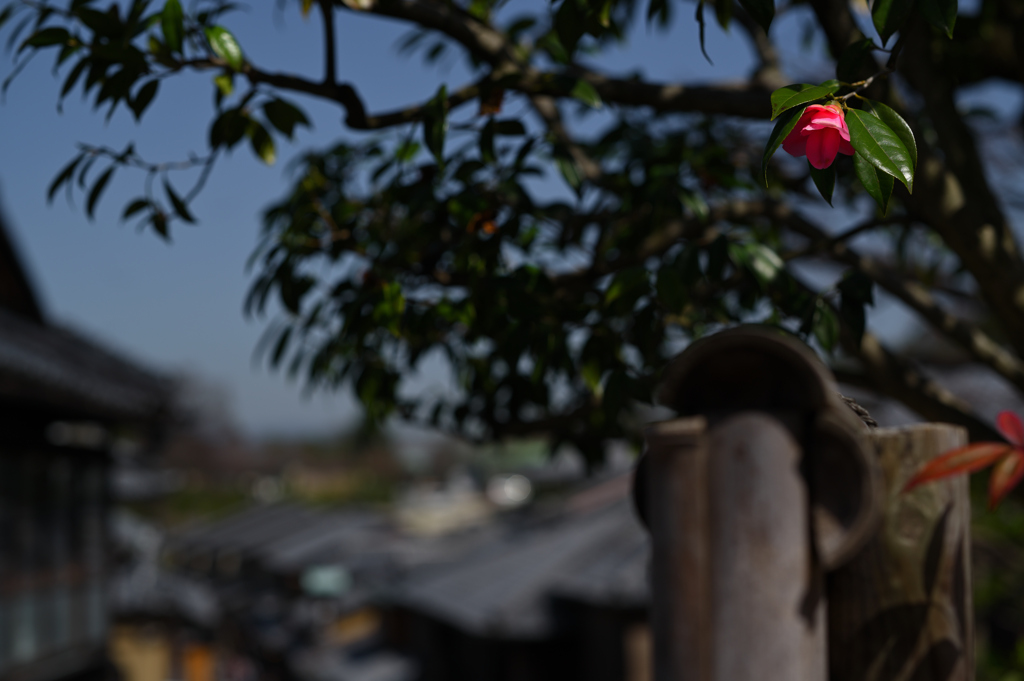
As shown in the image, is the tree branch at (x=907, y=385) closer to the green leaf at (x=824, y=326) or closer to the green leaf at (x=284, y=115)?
the green leaf at (x=824, y=326)

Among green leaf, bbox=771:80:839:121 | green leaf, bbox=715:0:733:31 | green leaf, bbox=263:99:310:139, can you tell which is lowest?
green leaf, bbox=263:99:310:139

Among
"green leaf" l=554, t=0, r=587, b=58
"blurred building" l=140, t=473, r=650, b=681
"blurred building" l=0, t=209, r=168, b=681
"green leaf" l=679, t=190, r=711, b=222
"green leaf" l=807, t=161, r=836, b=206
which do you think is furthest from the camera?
"blurred building" l=140, t=473, r=650, b=681

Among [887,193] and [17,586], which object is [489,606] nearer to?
[17,586]

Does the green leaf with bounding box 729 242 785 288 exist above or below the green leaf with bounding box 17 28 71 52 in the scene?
below

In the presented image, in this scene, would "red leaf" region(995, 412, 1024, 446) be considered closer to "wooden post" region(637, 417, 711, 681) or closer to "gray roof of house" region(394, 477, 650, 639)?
"wooden post" region(637, 417, 711, 681)

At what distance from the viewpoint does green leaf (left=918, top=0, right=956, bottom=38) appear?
1.17 m

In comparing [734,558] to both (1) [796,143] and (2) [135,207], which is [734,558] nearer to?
(1) [796,143]

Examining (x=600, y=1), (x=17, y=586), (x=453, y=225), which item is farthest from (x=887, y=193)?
(x=17, y=586)

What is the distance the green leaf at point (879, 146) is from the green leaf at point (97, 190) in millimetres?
1595

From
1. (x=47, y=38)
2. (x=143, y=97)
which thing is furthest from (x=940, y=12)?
(x=47, y=38)

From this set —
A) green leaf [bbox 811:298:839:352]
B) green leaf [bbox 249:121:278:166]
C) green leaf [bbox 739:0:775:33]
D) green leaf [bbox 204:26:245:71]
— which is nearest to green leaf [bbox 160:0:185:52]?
green leaf [bbox 204:26:245:71]

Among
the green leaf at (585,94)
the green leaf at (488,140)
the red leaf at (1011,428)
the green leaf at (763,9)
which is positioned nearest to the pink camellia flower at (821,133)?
the green leaf at (763,9)

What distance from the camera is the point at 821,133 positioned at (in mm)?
1068

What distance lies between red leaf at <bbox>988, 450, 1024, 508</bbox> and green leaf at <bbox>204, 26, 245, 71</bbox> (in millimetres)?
1626
